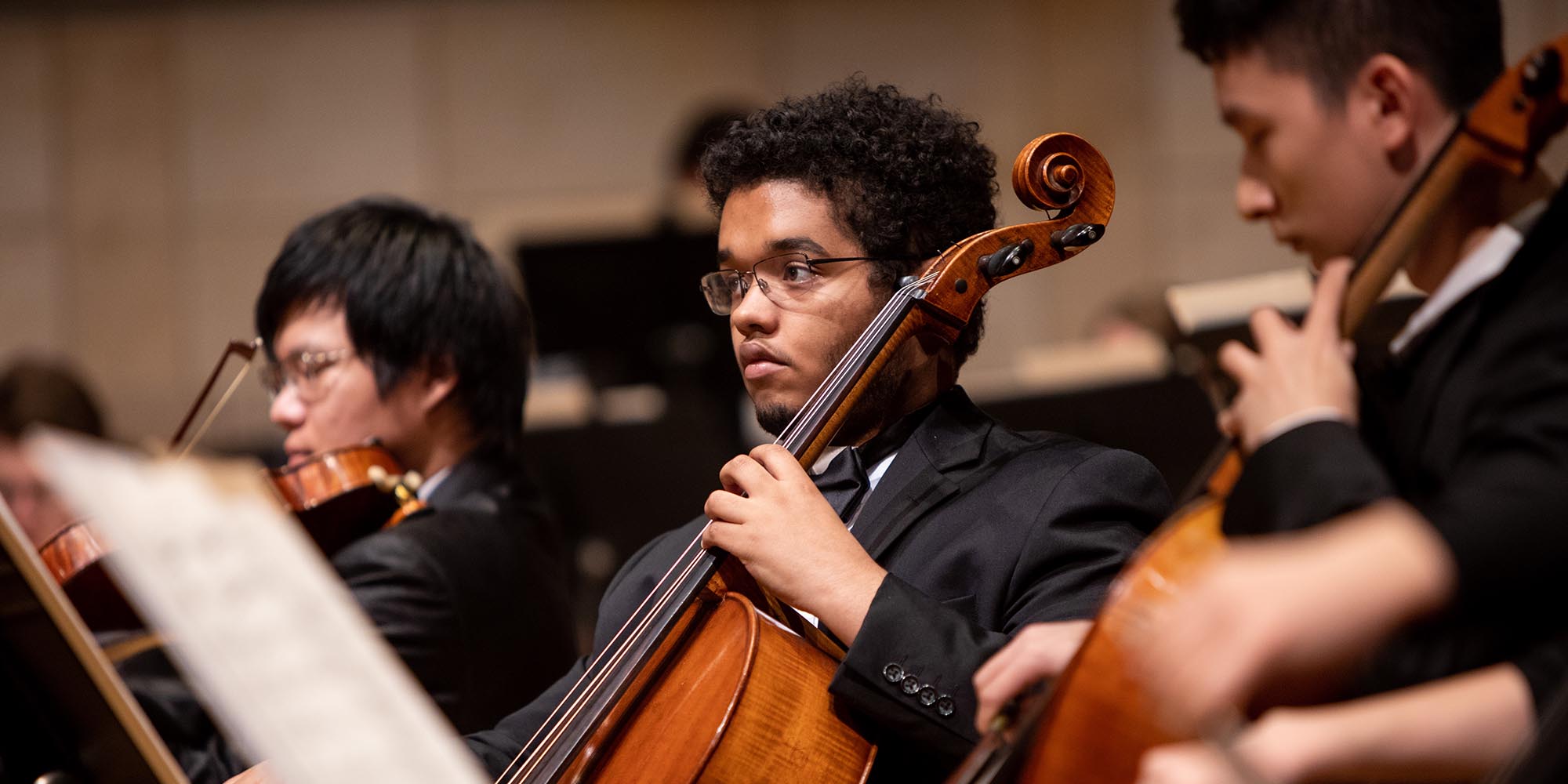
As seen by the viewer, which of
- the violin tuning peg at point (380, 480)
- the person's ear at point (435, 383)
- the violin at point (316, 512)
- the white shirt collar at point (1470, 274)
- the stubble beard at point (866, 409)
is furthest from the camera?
the person's ear at point (435, 383)

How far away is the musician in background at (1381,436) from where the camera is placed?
3.24 feet

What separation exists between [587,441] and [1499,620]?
10.7 ft

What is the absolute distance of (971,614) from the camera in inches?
73.4

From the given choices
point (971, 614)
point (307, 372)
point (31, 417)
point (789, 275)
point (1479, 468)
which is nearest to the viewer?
point (1479, 468)

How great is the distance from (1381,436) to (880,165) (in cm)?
102

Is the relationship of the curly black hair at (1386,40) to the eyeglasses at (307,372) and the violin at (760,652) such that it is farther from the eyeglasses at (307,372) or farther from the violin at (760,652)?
the eyeglasses at (307,372)

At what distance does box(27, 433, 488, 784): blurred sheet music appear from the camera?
87 cm

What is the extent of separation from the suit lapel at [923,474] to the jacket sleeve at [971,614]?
143 mm

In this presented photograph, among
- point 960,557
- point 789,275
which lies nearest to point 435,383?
point 789,275

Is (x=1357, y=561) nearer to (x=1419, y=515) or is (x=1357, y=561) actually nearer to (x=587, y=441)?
(x=1419, y=515)

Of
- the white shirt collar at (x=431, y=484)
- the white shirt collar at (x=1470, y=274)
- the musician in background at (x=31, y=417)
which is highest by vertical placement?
the musician in background at (x=31, y=417)

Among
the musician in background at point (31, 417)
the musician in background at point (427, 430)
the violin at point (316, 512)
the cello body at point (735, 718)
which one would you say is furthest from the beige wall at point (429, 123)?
the cello body at point (735, 718)

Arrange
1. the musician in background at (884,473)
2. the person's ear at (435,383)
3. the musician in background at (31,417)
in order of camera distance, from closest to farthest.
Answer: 1. the musician in background at (884,473)
2. the person's ear at (435,383)
3. the musician in background at (31,417)

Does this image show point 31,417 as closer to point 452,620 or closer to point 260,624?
point 452,620
